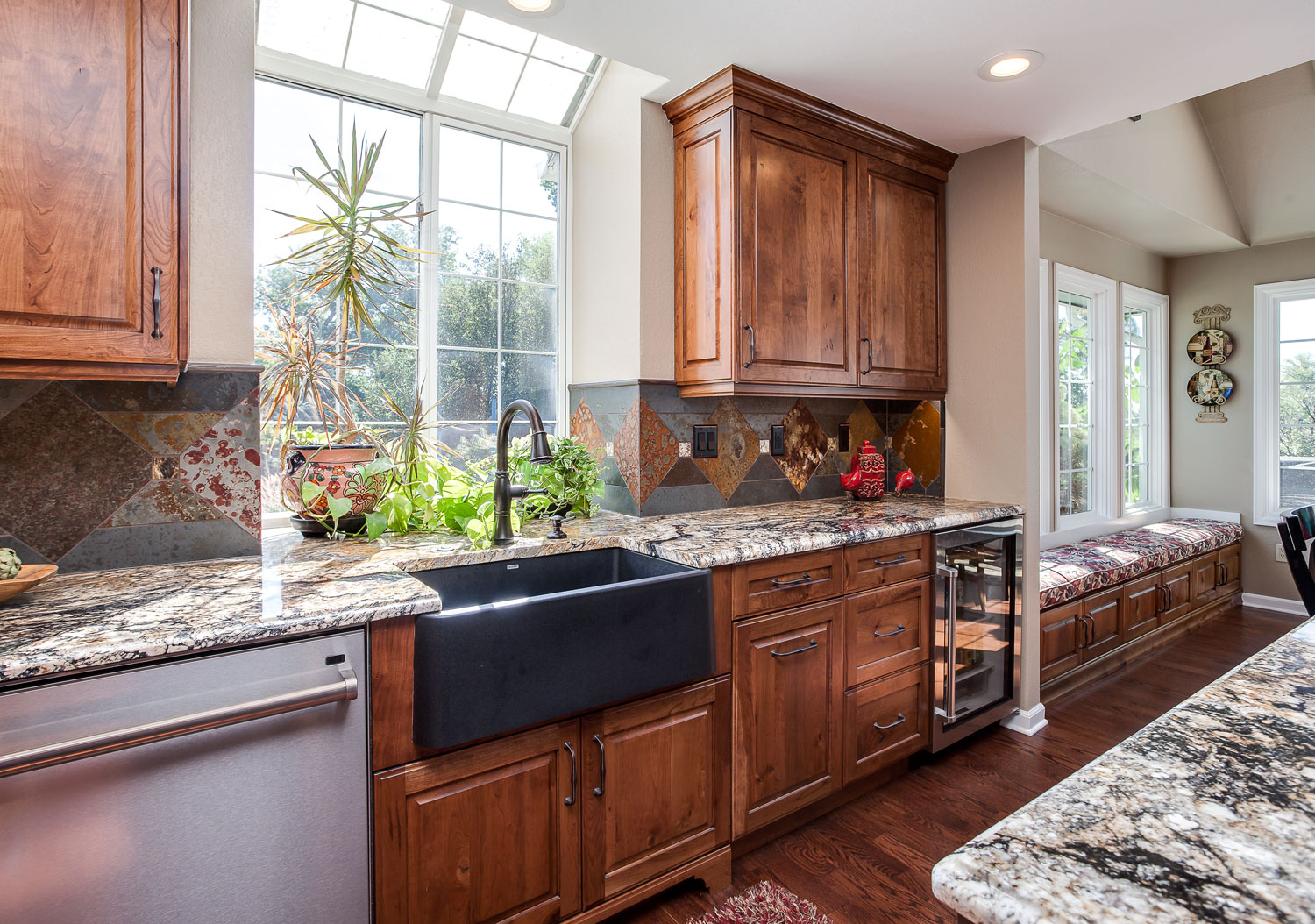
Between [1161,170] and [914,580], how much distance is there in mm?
3124

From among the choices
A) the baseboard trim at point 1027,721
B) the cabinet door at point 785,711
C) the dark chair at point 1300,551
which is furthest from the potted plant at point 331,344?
the dark chair at point 1300,551

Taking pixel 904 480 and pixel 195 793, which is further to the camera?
pixel 904 480

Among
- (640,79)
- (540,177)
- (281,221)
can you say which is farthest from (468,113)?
(281,221)

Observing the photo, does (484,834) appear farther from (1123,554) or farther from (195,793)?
(1123,554)

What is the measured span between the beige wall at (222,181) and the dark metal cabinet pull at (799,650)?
167cm

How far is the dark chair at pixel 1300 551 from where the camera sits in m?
2.53

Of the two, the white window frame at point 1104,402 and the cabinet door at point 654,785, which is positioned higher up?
the white window frame at point 1104,402

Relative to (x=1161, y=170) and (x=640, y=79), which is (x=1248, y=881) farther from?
(x=1161, y=170)

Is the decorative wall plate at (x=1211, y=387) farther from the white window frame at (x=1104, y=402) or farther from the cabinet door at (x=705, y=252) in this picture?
the cabinet door at (x=705, y=252)

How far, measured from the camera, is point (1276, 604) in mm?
4805

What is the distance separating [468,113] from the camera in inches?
99.7

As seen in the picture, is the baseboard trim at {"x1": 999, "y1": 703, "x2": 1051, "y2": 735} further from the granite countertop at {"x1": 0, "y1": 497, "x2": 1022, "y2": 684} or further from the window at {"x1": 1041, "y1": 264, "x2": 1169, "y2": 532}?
the window at {"x1": 1041, "y1": 264, "x2": 1169, "y2": 532}

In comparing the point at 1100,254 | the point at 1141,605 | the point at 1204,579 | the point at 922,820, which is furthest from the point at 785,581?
the point at 1204,579

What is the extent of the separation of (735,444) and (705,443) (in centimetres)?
17
